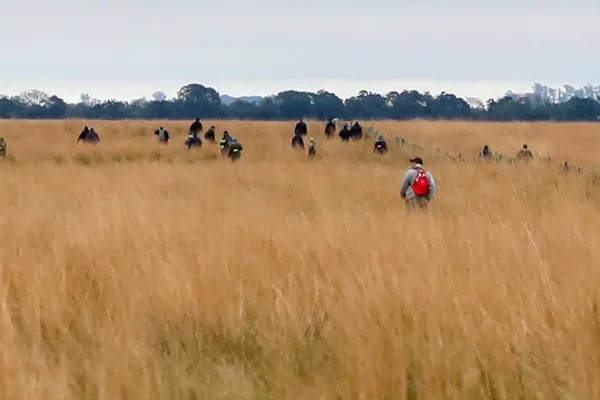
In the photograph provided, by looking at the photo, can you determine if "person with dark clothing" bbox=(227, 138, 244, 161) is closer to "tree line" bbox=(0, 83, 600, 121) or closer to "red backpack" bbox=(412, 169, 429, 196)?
"red backpack" bbox=(412, 169, 429, 196)

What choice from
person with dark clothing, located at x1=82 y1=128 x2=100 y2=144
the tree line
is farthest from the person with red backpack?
the tree line

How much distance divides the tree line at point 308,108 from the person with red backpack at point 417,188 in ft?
213

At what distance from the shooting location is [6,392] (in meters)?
3.16

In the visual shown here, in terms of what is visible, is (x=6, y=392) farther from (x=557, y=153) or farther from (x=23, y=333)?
(x=557, y=153)

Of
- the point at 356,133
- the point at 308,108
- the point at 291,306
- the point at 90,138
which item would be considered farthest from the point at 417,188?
the point at 308,108

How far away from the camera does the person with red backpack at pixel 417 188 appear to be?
10.0 metres

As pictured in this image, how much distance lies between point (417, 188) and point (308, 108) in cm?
7409

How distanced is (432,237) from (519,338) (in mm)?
2546

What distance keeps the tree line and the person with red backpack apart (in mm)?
64849

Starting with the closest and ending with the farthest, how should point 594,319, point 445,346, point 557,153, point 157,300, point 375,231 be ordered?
point 445,346 < point 594,319 < point 157,300 < point 375,231 < point 557,153

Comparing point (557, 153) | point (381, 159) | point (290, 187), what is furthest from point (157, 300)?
point (557, 153)

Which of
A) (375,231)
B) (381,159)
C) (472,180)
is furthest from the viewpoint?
(381,159)

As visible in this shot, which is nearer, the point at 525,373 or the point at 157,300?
the point at 525,373

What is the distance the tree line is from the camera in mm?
76750
